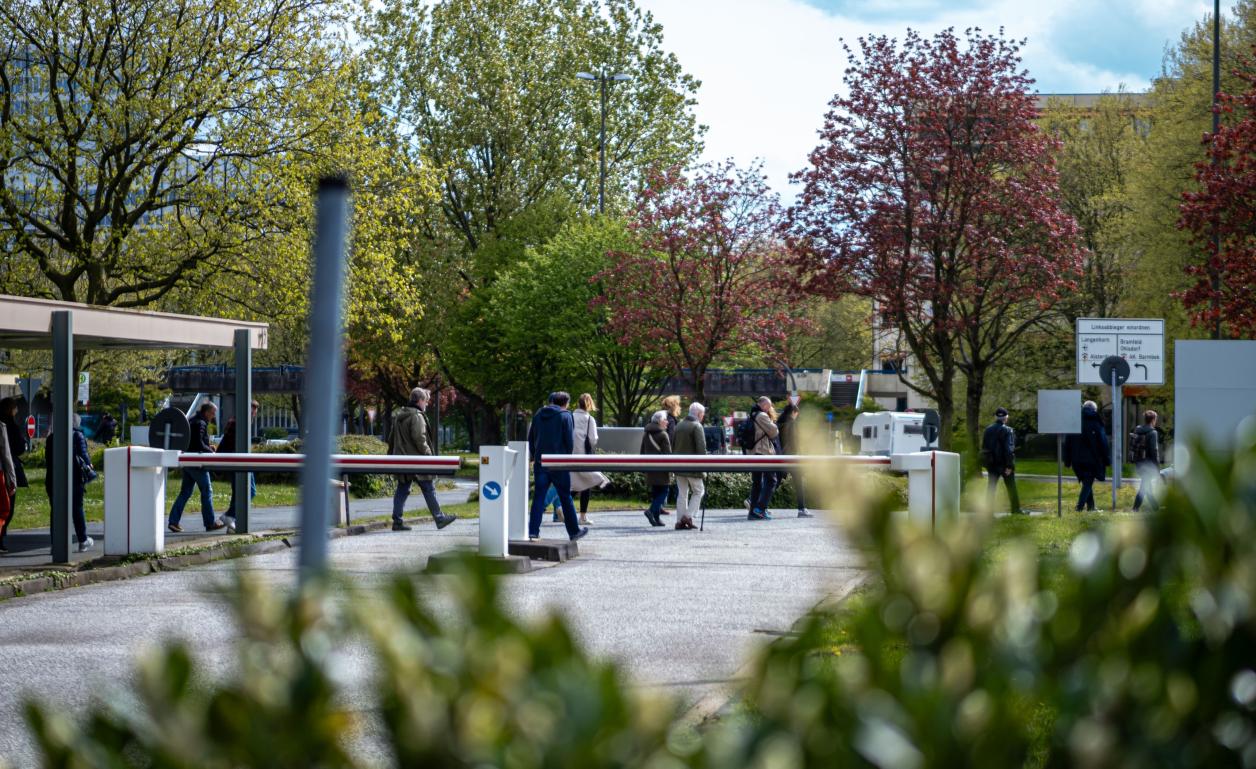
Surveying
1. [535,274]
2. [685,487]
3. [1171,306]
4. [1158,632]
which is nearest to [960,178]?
[1171,306]

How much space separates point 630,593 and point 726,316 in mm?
28064

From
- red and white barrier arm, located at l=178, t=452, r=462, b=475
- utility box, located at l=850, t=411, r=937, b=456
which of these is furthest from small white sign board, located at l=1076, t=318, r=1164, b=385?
utility box, located at l=850, t=411, r=937, b=456

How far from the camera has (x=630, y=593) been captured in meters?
12.2

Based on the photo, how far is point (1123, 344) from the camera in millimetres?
23281

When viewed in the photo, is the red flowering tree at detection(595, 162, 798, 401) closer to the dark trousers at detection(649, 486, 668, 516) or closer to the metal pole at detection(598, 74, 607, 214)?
the metal pole at detection(598, 74, 607, 214)

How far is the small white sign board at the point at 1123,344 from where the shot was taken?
23203mm

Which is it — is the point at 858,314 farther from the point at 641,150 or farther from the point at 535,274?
the point at 535,274

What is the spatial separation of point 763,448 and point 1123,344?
6124 millimetres

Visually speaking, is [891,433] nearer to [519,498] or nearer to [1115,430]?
[1115,430]

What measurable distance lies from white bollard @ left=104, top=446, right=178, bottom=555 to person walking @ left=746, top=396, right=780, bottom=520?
878 cm

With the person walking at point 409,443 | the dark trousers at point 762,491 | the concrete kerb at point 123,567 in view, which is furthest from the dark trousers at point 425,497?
the dark trousers at point 762,491

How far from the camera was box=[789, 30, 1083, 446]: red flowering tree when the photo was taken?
29906mm

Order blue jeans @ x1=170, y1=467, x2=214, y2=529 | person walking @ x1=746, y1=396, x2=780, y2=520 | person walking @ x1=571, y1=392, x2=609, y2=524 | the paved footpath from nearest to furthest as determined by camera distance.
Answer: the paved footpath < blue jeans @ x1=170, y1=467, x2=214, y2=529 < person walking @ x1=571, y1=392, x2=609, y2=524 < person walking @ x1=746, y1=396, x2=780, y2=520

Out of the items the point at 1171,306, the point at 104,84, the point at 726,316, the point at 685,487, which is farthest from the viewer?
the point at 726,316
